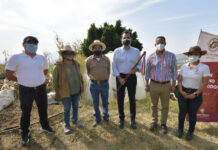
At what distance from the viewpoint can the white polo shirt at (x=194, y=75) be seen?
7.96ft

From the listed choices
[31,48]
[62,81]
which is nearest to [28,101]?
[62,81]

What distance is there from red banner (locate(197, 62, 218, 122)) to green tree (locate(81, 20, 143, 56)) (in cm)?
1114

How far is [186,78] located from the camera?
2584 millimetres

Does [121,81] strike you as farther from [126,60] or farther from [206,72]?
[206,72]

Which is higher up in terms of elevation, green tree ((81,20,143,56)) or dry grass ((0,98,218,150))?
green tree ((81,20,143,56))

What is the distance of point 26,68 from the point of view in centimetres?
250

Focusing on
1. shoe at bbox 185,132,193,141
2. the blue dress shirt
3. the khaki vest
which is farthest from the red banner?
the khaki vest

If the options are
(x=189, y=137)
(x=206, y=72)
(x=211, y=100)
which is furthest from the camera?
(x=211, y=100)

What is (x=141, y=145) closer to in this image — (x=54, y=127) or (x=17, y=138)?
(x=54, y=127)

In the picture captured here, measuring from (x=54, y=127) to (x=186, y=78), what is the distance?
3.34m

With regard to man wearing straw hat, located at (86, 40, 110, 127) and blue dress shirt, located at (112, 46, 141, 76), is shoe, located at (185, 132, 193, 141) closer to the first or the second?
blue dress shirt, located at (112, 46, 141, 76)

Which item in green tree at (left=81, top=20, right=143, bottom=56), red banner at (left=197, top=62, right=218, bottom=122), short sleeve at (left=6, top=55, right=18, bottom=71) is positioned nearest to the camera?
short sleeve at (left=6, top=55, right=18, bottom=71)

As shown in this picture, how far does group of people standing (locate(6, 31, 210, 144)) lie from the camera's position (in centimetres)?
252

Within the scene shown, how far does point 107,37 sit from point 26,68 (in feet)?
41.7
